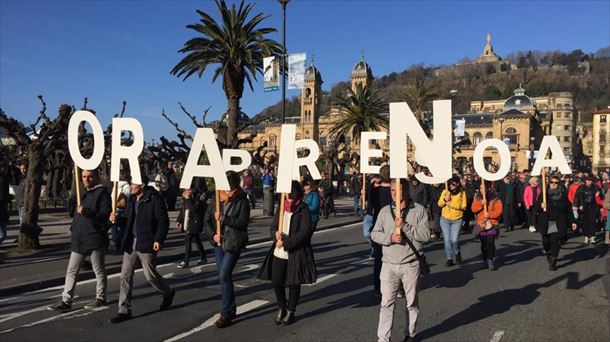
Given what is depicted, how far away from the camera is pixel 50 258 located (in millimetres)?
11164

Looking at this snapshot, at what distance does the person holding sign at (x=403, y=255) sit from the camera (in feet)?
19.1

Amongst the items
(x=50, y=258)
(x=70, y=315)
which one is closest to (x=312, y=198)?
(x=70, y=315)

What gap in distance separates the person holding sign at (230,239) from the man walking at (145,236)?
2.51ft

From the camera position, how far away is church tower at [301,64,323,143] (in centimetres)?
9462

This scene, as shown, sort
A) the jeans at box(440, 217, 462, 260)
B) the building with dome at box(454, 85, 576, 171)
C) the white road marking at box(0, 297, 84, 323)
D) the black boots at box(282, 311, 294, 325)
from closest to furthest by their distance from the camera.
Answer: the black boots at box(282, 311, 294, 325)
the white road marking at box(0, 297, 84, 323)
the jeans at box(440, 217, 462, 260)
the building with dome at box(454, 85, 576, 171)

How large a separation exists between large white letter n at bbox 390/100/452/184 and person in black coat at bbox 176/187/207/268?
231 inches

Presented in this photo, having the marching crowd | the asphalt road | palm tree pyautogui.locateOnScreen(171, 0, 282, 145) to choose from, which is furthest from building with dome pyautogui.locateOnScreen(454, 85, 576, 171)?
the marching crowd

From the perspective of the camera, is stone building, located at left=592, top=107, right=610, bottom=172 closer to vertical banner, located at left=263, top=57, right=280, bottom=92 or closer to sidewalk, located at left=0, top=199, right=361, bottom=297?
vertical banner, located at left=263, top=57, right=280, bottom=92

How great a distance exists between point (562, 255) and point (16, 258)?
1242 cm

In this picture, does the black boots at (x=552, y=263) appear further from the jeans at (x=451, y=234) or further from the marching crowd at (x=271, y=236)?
the jeans at (x=451, y=234)

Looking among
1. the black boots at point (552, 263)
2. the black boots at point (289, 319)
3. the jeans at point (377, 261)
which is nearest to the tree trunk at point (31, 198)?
the black boots at point (289, 319)

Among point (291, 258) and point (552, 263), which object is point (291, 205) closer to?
point (291, 258)

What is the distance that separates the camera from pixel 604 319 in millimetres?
7273

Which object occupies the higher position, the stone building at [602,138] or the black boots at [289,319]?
the stone building at [602,138]
